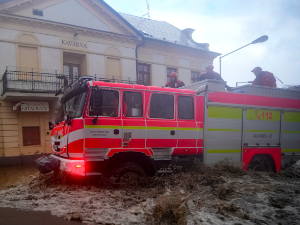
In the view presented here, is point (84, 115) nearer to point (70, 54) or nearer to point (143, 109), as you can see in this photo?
point (143, 109)

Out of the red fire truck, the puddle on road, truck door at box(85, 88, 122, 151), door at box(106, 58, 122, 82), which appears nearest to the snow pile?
the red fire truck

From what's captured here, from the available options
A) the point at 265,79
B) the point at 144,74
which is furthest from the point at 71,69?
the point at 265,79

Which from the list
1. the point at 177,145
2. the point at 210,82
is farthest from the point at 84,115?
the point at 210,82

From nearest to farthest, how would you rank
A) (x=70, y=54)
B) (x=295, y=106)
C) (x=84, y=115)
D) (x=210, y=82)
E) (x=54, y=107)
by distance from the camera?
1. (x=84, y=115)
2. (x=210, y=82)
3. (x=295, y=106)
4. (x=54, y=107)
5. (x=70, y=54)

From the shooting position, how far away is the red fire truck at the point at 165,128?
5535 millimetres

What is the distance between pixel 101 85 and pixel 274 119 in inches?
214

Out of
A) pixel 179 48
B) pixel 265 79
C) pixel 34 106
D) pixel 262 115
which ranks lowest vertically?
pixel 262 115

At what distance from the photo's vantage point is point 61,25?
53.6 ft

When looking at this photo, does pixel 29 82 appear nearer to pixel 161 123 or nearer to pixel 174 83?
pixel 174 83

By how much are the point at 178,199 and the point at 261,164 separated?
3.95 metres

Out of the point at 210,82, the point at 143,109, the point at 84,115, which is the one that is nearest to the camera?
the point at 84,115

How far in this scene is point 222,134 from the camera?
7.20 meters

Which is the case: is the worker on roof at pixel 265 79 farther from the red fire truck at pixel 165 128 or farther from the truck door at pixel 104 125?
the truck door at pixel 104 125

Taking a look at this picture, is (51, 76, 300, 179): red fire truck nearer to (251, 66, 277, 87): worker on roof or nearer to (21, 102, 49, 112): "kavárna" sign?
(251, 66, 277, 87): worker on roof
